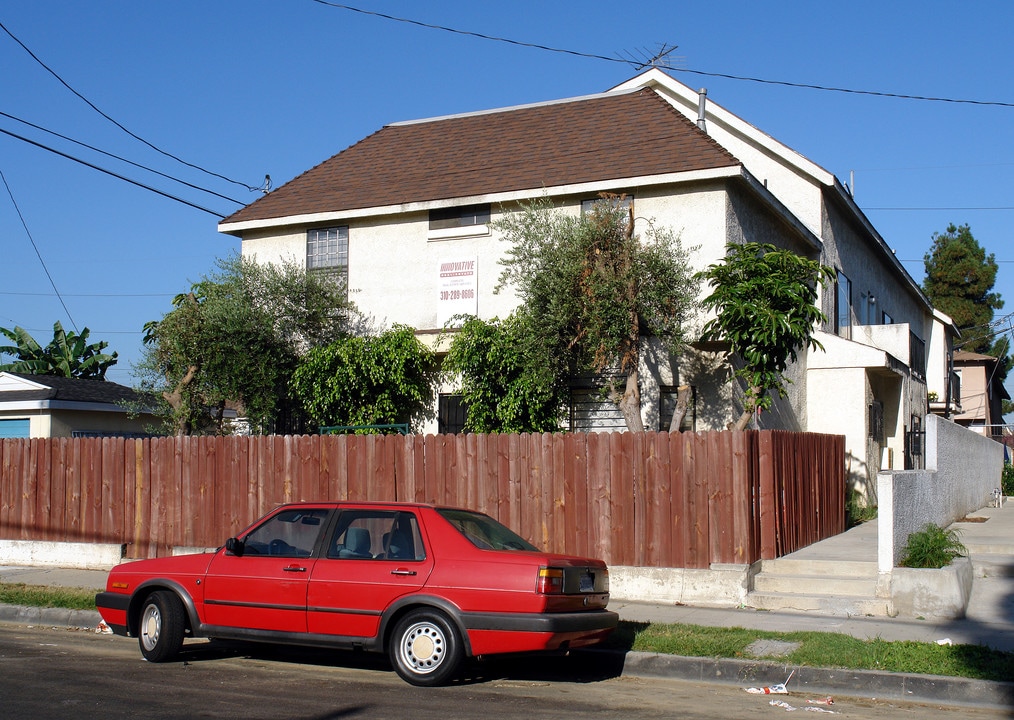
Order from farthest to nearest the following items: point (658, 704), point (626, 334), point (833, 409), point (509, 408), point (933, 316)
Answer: point (933, 316) < point (833, 409) < point (509, 408) < point (626, 334) < point (658, 704)

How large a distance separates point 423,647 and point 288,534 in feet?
5.71

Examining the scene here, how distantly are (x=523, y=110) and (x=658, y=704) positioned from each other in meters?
15.1

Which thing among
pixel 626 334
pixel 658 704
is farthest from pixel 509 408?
pixel 658 704

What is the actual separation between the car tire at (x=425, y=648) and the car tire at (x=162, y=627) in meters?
2.19

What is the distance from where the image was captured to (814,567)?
41.2 feet

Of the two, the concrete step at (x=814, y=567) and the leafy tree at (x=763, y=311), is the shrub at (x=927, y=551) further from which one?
the leafy tree at (x=763, y=311)

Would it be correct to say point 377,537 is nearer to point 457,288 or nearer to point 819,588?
point 819,588

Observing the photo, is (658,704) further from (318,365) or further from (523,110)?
(523,110)

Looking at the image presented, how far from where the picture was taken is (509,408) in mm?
16234

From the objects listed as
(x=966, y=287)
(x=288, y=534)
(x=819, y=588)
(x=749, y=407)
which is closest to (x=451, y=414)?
(x=749, y=407)

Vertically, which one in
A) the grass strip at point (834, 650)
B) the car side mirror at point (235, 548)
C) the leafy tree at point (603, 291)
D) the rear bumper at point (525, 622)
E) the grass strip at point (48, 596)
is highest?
the leafy tree at point (603, 291)

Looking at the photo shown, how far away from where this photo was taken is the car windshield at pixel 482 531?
8.84 meters

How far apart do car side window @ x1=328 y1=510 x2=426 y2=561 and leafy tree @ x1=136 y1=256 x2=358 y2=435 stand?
28.5 feet

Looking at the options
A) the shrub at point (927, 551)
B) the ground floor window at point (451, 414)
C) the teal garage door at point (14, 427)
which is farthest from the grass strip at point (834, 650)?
the teal garage door at point (14, 427)
